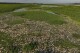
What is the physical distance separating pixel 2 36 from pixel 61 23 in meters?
18.3

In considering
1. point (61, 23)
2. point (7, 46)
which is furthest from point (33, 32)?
point (61, 23)

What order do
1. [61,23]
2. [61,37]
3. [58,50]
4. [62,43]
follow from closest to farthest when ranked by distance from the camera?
[58,50] → [62,43] → [61,37] → [61,23]

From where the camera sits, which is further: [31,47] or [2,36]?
[2,36]

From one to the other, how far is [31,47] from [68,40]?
614 cm

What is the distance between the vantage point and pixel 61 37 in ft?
130

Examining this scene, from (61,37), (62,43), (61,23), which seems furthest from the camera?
(61,23)

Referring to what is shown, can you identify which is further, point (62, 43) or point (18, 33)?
point (18, 33)

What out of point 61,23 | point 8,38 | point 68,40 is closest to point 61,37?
point 68,40

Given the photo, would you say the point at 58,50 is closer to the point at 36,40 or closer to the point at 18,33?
the point at 36,40

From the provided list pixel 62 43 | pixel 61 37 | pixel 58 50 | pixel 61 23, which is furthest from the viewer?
pixel 61 23

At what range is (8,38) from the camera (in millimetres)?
37969

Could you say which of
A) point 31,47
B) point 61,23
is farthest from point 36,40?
point 61,23

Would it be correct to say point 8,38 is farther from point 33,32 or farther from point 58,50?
point 58,50

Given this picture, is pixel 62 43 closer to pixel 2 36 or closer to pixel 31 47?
pixel 31 47
